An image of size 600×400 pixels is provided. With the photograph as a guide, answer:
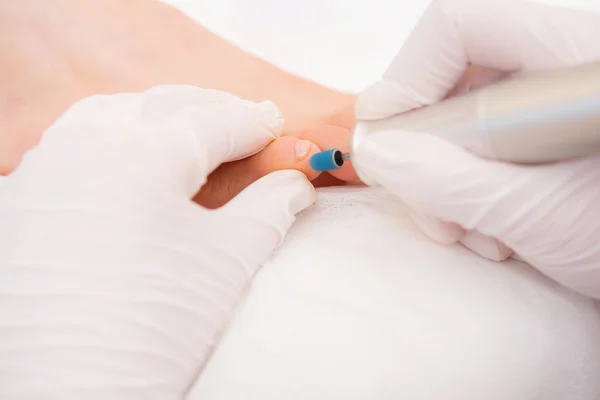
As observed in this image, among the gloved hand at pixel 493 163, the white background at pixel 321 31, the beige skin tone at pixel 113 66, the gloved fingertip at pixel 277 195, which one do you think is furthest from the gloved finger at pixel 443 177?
the white background at pixel 321 31

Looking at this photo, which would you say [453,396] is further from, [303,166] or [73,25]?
[73,25]

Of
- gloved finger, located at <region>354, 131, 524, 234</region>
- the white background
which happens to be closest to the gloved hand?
gloved finger, located at <region>354, 131, 524, 234</region>

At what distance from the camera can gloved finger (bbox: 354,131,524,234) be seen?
485mm

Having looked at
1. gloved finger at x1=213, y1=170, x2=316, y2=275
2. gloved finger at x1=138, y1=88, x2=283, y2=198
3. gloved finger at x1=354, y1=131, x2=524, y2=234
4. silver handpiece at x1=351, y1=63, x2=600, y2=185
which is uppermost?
silver handpiece at x1=351, y1=63, x2=600, y2=185

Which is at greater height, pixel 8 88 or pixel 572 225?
pixel 572 225

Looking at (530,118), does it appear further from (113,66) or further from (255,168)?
(113,66)

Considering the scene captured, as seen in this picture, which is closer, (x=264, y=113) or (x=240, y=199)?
(x=240, y=199)

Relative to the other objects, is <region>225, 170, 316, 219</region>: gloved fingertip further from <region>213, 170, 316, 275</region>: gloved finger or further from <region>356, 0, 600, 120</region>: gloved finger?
<region>356, 0, 600, 120</region>: gloved finger

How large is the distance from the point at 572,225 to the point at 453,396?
20 cm

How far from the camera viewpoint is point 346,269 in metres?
0.55

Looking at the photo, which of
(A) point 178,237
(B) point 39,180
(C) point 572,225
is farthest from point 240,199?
(C) point 572,225

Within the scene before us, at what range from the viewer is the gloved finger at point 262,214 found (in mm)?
552

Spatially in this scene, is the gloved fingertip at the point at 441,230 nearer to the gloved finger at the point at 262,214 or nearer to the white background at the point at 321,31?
the gloved finger at the point at 262,214

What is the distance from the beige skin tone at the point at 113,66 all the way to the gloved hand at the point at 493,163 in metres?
0.26
